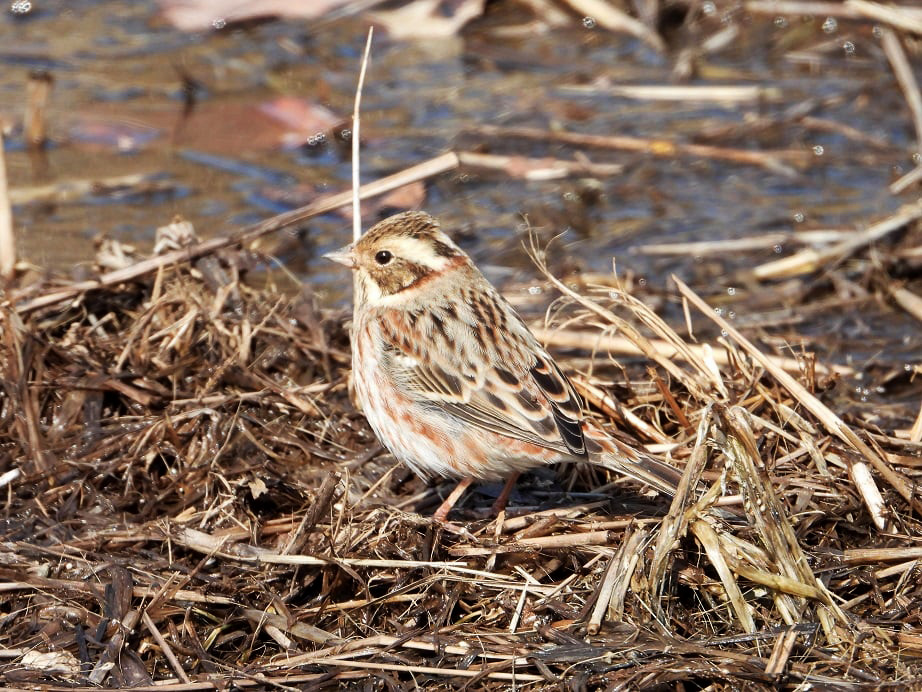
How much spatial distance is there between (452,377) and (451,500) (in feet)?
1.69

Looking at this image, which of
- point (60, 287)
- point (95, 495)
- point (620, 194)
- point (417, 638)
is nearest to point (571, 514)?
point (417, 638)

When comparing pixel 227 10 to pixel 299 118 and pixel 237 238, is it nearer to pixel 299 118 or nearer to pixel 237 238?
pixel 299 118

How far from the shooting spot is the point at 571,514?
4.98 meters

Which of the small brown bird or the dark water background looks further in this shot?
the dark water background

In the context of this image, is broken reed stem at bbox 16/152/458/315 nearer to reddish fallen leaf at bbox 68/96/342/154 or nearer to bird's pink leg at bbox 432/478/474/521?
bird's pink leg at bbox 432/478/474/521

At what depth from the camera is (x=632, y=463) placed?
4699 mm

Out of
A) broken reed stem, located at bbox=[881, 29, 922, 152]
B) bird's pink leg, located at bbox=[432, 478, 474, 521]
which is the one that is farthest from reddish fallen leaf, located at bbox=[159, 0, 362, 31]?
bird's pink leg, located at bbox=[432, 478, 474, 521]

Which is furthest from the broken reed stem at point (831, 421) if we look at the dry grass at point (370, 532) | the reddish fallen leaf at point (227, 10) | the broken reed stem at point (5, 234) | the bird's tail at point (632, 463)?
the reddish fallen leaf at point (227, 10)

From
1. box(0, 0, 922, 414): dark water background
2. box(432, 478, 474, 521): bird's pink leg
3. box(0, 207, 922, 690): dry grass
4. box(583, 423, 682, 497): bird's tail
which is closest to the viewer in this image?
box(0, 207, 922, 690): dry grass

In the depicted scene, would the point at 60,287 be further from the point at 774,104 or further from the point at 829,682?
the point at 774,104

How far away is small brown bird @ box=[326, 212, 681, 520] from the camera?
478 centimetres

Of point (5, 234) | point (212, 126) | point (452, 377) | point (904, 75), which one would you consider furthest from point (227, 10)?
point (452, 377)

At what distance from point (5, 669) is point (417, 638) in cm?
139

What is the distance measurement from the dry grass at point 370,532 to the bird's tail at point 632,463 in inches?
6.4
